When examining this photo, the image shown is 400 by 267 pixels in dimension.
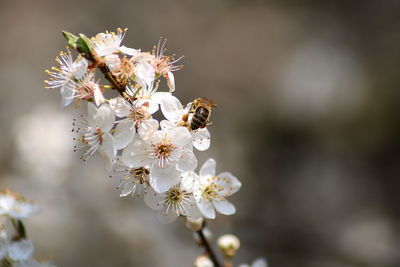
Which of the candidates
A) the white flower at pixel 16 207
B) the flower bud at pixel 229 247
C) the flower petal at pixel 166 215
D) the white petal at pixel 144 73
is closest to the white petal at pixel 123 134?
the white petal at pixel 144 73

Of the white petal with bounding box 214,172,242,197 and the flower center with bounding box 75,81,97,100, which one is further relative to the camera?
the white petal with bounding box 214,172,242,197

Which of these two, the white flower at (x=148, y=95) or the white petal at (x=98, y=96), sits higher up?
the white flower at (x=148, y=95)

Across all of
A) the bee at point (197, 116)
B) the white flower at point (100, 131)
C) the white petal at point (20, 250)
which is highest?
the bee at point (197, 116)

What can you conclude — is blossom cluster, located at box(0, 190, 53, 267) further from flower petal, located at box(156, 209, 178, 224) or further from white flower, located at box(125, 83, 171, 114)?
white flower, located at box(125, 83, 171, 114)

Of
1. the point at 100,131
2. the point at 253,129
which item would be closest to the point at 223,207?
the point at 100,131

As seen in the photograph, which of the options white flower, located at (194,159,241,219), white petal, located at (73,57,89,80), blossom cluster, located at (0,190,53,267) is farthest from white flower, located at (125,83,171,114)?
blossom cluster, located at (0,190,53,267)

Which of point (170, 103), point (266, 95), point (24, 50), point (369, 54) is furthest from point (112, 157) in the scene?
point (24, 50)

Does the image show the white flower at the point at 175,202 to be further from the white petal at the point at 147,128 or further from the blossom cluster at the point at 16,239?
the blossom cluster at the point at 16,239
